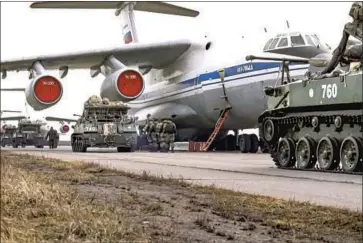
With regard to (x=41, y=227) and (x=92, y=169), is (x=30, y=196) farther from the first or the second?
(x=92, y=169)

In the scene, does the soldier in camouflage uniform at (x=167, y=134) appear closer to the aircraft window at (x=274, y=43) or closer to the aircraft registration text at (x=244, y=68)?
the aircraft registration text at (x=244, y=68)

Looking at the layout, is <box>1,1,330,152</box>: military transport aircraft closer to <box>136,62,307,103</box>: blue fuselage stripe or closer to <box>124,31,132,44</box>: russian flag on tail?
<box>136,62,307,103</box>: blue fuselage stripe

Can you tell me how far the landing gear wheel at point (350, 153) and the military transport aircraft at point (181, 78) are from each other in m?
7.52

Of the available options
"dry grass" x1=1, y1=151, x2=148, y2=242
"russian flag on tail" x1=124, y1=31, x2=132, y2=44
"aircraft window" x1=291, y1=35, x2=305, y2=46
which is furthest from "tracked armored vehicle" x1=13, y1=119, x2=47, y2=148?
"dry grass" x1=1, y1=151, x2=148, y2=242

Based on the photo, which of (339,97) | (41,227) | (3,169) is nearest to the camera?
(3,169)

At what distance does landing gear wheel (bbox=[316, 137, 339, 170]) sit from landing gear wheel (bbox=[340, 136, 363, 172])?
142mm

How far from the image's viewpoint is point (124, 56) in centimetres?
2461

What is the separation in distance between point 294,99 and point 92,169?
11.4 feet

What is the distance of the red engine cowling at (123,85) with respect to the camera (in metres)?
21.2

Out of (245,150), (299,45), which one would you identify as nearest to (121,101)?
(245,150)

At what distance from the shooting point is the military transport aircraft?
61.5ft

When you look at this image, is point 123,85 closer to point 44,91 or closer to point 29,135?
point 44,91

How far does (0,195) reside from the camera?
5129mm

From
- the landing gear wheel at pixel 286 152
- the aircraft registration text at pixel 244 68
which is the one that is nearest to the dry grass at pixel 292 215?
the landing gear wheel at pixel 286 152
